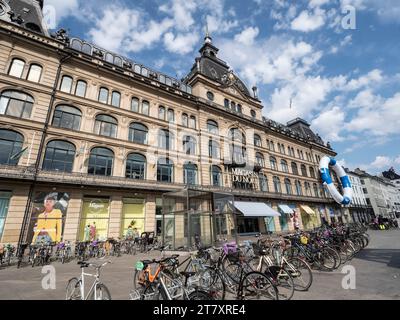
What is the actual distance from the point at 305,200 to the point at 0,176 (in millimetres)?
39005

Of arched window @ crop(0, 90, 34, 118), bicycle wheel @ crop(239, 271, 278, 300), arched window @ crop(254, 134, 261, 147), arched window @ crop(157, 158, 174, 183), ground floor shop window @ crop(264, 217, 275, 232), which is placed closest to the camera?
bicycle wheel @ crop(239, 271, 278, 300)

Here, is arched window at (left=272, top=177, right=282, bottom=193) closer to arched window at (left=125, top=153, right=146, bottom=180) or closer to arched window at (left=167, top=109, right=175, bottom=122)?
arched window at (left=167, top=109, right=175, bottom=122)

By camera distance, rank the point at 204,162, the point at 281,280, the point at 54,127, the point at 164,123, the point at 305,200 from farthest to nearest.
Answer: the point at 305,200, the point at 204,162, the point at 164,123, the point at 54,127, the point at 281,280

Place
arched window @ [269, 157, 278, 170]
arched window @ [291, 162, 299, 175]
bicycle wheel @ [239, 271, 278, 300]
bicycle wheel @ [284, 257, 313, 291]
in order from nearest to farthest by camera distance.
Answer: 1. bicycle wheel @ [239, 271, 278, 300]
2. bicycle wheel @ [284, 257, 313, 291]
3. arched window @ [269, 157, 278, 170]
4. arched window @ [291, 162, 299, 175]

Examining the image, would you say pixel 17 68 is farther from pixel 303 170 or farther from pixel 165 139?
pixel 303 170

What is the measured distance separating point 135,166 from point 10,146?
9.16m

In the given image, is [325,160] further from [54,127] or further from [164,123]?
[54,127]

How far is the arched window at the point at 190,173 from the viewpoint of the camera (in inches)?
917

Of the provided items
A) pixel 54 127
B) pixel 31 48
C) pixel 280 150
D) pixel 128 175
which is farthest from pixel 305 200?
pixel 31 48

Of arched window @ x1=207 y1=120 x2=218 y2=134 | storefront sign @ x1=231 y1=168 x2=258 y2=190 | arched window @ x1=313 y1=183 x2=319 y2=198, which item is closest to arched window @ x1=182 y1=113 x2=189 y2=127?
arched window @ x1=207 y1=120 x2=218 y2=134

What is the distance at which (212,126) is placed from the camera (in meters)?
28.2

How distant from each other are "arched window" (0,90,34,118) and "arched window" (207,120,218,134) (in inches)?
723

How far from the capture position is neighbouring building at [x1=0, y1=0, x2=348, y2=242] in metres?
15.0

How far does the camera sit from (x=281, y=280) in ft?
19.0
